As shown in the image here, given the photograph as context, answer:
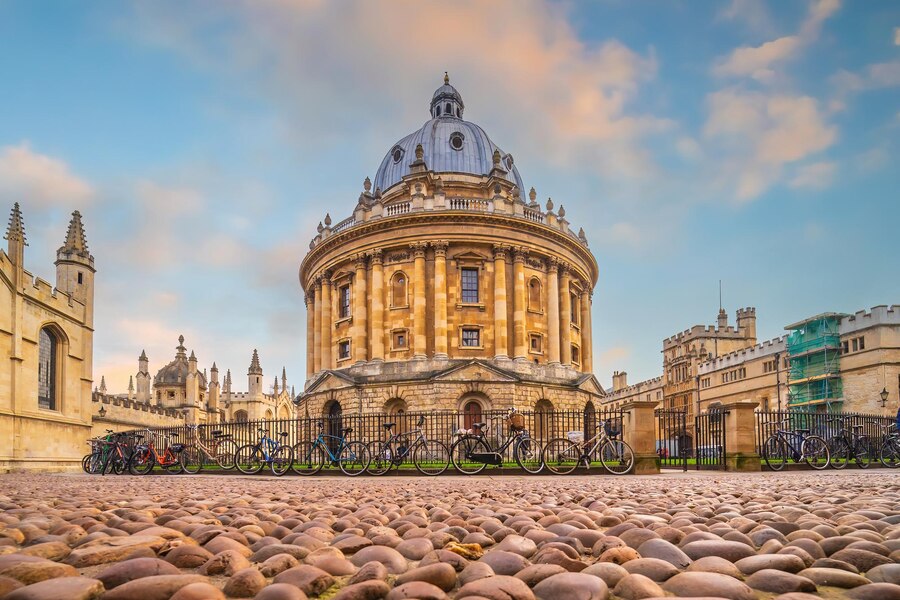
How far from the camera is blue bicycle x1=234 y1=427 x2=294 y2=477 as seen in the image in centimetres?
1697

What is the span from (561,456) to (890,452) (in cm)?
1134

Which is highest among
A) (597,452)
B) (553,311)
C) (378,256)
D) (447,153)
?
(447,153)

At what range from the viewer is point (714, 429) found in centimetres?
1830

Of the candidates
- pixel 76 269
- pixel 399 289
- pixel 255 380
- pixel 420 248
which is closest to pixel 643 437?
pixel 420 248

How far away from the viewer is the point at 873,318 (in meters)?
46.9

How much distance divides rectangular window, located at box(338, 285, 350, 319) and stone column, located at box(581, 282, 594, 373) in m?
17.2

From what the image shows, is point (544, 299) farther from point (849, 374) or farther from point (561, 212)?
point (849, 374)

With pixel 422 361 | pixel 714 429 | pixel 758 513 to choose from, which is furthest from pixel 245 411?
pixel 758 513

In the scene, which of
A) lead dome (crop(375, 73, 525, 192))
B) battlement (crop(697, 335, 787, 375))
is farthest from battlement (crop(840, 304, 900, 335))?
lead dome (crop(375, 73, 525, 192))

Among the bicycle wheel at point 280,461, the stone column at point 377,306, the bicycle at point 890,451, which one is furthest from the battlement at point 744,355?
the bicycle wheel at point 280,461

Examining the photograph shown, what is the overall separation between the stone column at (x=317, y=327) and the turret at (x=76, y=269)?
1618 cm

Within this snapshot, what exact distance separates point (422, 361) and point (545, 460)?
23.7 m

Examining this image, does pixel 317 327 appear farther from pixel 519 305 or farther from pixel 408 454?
pixel 408 454

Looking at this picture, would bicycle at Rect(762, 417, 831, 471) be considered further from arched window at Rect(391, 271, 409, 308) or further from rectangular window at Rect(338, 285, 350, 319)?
rectangular window at Rect(338, 285, 350, 319)
